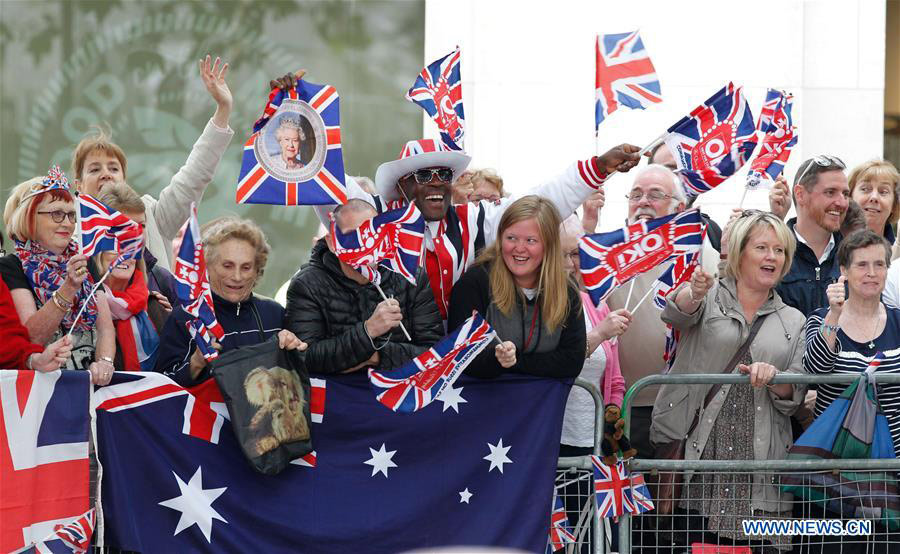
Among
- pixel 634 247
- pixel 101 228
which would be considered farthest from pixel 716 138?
pixel 101 228

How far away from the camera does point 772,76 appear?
1198 cm

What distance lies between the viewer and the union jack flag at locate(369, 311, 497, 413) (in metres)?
6.33

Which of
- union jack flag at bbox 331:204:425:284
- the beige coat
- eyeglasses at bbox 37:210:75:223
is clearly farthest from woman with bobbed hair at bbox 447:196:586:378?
eyeglasses at bbox 37:210:75:223

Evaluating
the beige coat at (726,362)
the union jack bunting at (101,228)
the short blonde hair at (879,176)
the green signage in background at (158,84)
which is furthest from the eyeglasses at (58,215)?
the green signage in background at (158,84)

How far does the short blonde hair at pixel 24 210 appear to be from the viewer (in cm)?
637

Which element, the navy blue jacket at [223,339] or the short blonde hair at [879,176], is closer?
the navy blue jacket at [223,339]

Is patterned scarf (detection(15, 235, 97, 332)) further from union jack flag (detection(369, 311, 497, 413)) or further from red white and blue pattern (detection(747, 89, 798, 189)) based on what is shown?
red white and blue pattern (detection(747, 89, 798, 189))

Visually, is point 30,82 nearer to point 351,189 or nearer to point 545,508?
point 351,189

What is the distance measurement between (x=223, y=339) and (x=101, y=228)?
0.76 metres

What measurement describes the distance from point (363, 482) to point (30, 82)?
744 centimetres

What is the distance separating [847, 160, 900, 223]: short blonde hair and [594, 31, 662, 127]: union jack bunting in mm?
1650

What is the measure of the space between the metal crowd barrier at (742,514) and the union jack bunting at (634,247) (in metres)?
0.61

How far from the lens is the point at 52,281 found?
6.33 metres

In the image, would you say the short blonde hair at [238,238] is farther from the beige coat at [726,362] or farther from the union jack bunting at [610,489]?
the beige coat at [726,362]
